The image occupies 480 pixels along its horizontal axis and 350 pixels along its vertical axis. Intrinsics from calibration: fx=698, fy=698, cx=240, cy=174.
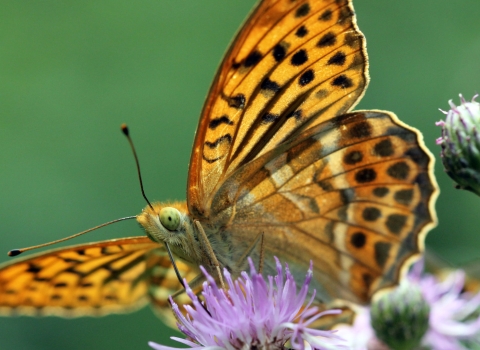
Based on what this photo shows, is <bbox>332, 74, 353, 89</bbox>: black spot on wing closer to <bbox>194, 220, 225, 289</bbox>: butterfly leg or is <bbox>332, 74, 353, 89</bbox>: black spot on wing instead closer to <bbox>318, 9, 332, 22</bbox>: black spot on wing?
<bbox>318, 9, 332, 22</bbox>: black spot on wing

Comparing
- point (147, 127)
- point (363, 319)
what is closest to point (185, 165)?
point (147, 127)

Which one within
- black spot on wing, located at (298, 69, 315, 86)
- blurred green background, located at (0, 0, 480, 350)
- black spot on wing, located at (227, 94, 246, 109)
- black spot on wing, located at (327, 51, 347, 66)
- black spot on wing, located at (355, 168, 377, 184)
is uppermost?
blurred green background, located at (0, 0, 480, 350)

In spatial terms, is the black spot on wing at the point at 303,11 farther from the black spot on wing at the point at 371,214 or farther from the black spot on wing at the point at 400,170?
the black spot on wing at the point at 371,214

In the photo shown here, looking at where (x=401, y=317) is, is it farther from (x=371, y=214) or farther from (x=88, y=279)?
(x=88, y=279)

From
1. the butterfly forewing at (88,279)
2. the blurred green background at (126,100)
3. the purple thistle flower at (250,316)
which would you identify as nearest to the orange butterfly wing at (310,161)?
the purple thistle flower at (250,316)

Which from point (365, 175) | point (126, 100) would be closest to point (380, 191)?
point (365, 175)

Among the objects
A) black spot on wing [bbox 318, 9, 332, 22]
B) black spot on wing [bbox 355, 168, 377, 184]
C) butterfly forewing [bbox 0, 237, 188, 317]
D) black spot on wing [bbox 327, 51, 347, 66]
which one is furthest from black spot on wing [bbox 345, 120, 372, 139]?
butterfly forewing [bbox 0, 237, 188, 317]
